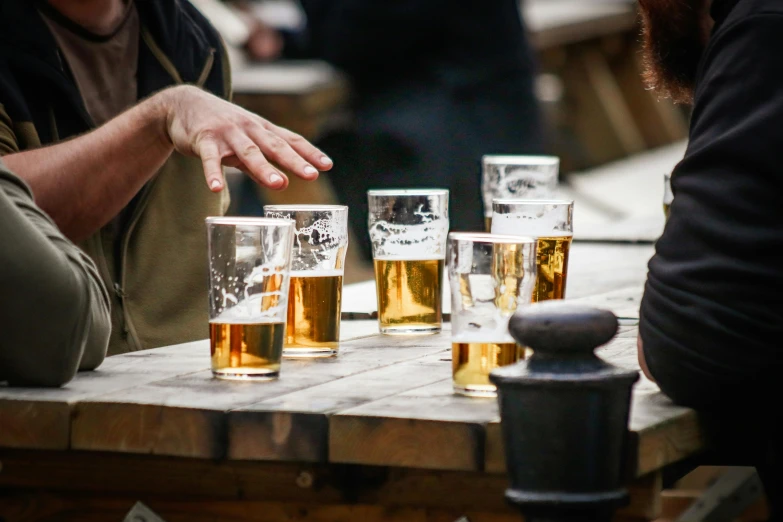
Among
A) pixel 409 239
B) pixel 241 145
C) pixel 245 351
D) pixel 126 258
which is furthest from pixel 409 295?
pixel 126 258

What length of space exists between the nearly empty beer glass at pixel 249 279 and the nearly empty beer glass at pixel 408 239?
0.38 metres

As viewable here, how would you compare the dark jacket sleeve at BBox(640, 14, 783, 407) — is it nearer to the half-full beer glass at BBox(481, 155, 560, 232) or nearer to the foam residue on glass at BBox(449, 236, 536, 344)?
the foam residue on glass at BBox(449, 236, 536, 344)

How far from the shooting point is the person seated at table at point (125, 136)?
7.30 ft

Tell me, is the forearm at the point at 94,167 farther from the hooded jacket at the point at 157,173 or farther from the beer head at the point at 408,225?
the beer head at the point at 408,225

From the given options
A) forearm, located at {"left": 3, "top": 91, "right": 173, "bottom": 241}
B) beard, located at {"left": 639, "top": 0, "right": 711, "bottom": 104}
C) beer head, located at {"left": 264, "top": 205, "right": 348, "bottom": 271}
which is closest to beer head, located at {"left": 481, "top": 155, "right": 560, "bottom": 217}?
beard, located at {"left": 639, "top": 0, "right": 711, "bottom": 104}

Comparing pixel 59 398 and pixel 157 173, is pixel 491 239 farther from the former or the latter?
pixel 157 173

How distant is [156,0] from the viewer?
2.65 metres

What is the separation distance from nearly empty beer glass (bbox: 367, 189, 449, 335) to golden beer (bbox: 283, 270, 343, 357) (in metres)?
0.16

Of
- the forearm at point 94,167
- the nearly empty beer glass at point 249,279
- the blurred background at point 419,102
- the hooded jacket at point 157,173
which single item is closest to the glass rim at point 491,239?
the nearly empty beer glass at point 249,279

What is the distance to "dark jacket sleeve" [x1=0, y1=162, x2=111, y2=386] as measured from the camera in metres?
1.52

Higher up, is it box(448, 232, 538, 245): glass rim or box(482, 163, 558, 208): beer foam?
box(482, 163, 558, 208): beer foam

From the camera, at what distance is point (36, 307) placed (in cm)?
154

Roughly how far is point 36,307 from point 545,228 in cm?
75

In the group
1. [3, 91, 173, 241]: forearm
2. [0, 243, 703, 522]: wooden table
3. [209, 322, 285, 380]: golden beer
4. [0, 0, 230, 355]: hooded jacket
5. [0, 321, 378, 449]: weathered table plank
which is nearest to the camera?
[0, 243, 703, 522]: wooden table
